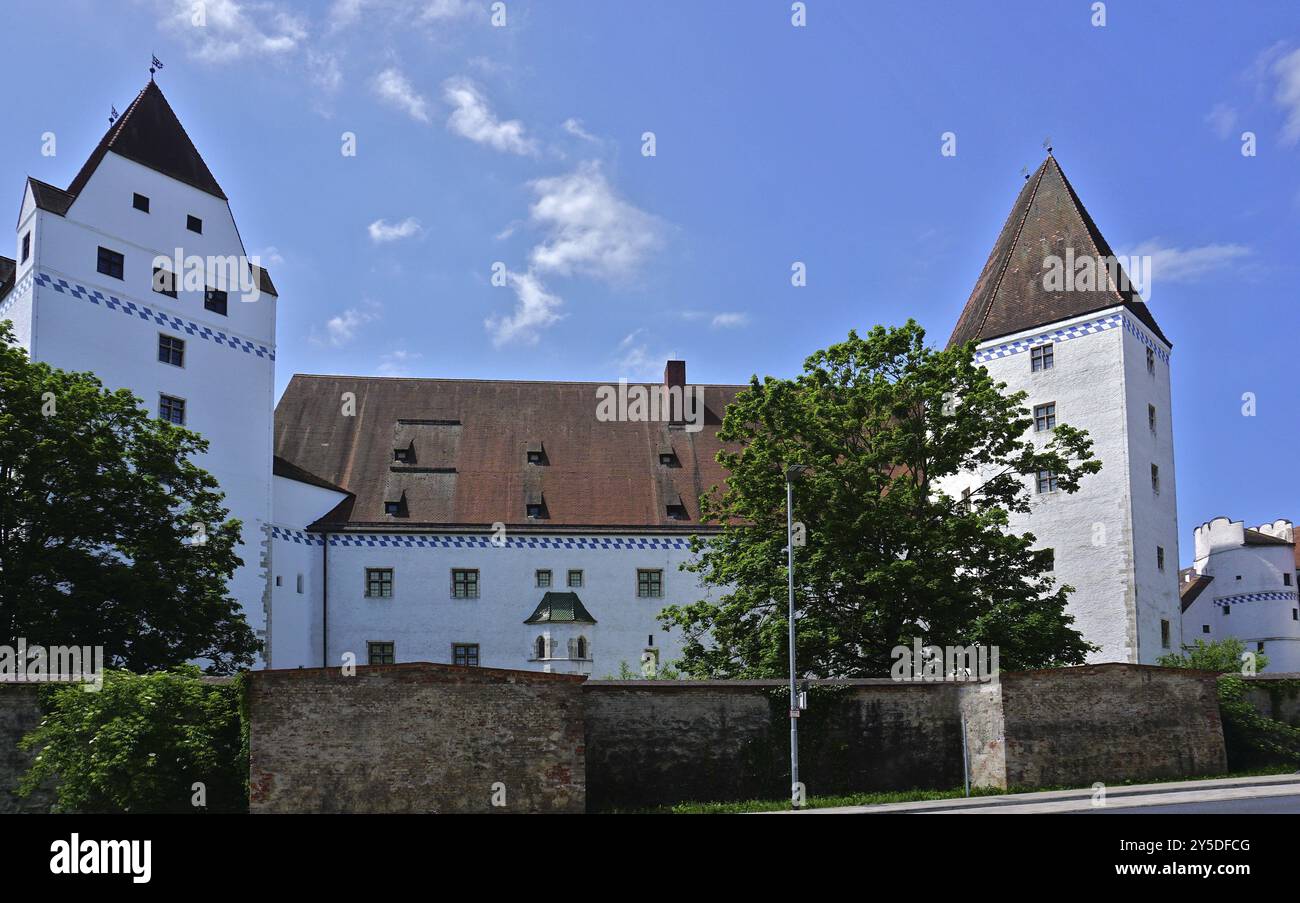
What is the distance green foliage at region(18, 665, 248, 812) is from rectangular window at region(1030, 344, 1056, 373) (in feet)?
95.4

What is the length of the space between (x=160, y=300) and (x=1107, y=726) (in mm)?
29274

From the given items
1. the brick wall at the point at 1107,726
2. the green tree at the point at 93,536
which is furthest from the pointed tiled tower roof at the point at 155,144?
the brick wall at the point at 1107,726

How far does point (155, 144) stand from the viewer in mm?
39000

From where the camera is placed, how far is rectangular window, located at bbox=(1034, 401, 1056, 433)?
41.5 m

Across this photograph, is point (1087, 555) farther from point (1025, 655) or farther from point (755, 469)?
point (755, 469)

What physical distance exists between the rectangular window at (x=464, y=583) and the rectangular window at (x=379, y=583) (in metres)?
2.22

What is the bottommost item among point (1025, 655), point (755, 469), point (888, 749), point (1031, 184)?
point (888, 749)

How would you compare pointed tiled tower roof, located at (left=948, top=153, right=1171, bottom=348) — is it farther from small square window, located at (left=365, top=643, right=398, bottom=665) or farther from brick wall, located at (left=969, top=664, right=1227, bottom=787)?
small square window, located at (left=365, top=643, right=398, bottom=665)

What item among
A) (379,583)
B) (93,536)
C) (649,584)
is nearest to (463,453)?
(379,583)

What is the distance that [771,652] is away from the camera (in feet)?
95.7

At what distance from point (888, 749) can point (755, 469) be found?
806cm

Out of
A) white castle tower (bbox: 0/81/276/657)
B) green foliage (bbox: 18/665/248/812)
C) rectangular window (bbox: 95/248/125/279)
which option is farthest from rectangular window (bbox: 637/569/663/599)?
green foliage (bbox: 18/665/248/812)
